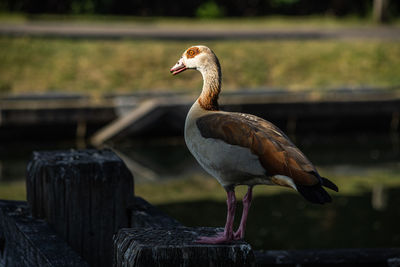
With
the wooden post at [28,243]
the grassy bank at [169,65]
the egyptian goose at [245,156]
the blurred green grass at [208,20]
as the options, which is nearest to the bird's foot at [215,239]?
the egyptian goose at [245,156]

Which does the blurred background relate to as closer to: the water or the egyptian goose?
the water

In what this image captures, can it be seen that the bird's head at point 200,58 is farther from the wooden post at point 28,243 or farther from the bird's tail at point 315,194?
the wooden post at point 28,243

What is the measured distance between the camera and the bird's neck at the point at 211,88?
10.5 feet

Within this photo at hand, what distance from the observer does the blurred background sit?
952 cm

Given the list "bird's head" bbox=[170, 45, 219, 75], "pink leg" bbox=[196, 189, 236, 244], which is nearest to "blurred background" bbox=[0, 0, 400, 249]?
"bird's head" bbox=[170, 45, 219, 75]

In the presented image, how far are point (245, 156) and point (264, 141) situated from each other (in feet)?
0.30

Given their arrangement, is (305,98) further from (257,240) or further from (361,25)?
(361,25)

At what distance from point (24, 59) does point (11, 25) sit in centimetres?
430

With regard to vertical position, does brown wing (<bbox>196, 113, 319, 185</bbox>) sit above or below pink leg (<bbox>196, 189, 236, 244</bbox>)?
above

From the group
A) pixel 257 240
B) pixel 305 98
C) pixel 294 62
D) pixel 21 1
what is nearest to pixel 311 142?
pixel 305 98

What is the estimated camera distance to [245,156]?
2.79 meters

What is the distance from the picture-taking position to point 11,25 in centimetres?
2203

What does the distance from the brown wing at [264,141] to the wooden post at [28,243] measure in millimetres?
751

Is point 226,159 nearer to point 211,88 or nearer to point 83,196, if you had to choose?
point 211,88
